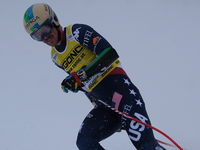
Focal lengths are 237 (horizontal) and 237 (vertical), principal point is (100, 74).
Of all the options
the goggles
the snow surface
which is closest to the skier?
the goggles

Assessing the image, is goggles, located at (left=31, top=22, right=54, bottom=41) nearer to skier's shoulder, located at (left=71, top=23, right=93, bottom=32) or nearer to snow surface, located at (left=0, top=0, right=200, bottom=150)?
skier's shoulder, located at (left=71, top=23, right=93, bottom=32)

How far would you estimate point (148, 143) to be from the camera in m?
1.86

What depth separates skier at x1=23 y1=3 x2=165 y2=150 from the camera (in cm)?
191

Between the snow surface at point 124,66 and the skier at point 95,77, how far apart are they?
106 centimetres

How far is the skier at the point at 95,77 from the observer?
191 cm

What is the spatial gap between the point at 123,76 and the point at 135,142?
580 mm

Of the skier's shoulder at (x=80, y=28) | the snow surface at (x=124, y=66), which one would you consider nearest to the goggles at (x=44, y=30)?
the skier's shoulder at (x=80, y=28)

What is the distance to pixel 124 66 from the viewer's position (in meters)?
4.84

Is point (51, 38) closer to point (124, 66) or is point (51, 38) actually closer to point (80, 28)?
point (80, 28)

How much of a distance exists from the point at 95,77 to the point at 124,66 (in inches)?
108

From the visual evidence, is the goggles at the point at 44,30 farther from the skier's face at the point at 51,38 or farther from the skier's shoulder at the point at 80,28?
the skier's shoulder at the point at 80,28

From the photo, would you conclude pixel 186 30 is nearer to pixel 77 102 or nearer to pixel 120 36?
pixel 120 36

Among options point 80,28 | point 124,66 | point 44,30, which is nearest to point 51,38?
point 44,30

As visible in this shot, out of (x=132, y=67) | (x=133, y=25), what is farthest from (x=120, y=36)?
(x=132, y=67)
